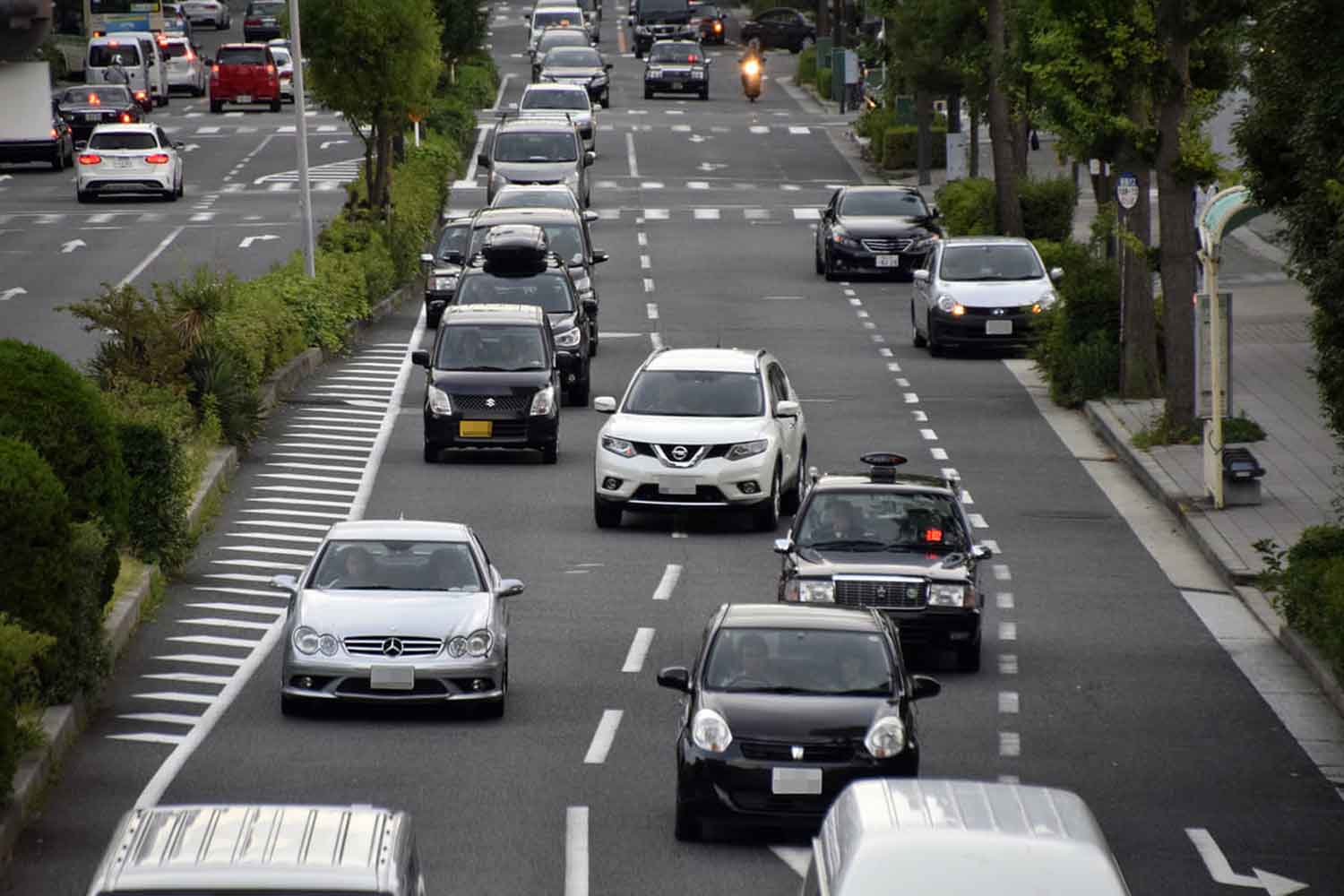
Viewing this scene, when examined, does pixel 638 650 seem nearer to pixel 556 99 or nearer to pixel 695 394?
pixel 695 394

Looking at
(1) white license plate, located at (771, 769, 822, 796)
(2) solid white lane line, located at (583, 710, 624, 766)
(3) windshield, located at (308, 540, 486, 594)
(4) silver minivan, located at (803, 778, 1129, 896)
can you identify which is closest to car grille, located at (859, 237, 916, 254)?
(3) windshield, located at (308, 540, 486, 594)

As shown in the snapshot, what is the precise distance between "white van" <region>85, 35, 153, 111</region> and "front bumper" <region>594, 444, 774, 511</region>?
184 ft

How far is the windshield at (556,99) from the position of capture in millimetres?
66750

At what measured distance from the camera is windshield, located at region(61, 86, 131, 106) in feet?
225

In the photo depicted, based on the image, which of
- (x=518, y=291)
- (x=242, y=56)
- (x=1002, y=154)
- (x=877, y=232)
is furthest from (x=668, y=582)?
(x=242, y=56)

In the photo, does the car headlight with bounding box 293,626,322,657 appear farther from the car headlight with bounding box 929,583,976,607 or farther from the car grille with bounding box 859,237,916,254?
the car grille with bounding box 859,237,916,254

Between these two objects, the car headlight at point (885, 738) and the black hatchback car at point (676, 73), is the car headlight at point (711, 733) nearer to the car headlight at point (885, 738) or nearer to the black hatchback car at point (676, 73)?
the car headlight at point (885, 738)

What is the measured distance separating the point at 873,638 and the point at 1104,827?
1.77m

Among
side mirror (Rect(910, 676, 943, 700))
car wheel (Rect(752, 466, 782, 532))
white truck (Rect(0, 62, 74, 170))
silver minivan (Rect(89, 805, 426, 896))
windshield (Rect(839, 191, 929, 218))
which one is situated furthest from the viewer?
windshield (Rect(839, 191, 929, 218))

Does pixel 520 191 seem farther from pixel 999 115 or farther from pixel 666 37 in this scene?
pixel 666 37

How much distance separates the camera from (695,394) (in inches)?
1041

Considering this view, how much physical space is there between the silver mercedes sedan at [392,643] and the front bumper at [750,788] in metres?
3.66

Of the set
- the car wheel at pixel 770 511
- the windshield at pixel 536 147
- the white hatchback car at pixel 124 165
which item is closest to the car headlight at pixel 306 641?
the car wheel at pixel 770 511

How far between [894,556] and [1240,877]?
6155mm
